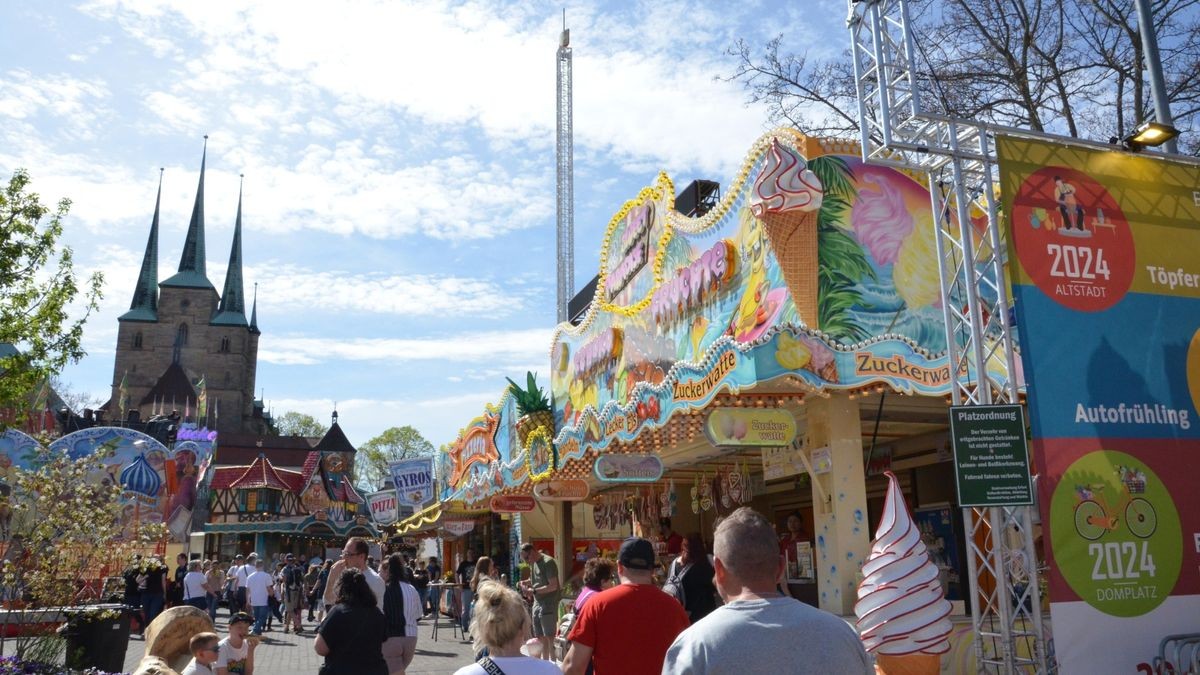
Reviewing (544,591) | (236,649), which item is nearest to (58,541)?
(236,649)

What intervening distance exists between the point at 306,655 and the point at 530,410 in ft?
22.0

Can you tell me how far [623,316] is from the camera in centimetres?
1697

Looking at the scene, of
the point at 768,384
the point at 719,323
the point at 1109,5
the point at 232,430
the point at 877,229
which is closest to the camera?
the point at 768,384

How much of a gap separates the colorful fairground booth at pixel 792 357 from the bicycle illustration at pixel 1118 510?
251 centimetres

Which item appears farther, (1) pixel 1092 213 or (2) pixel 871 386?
(2) pixel 871 386

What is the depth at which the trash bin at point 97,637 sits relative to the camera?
9930 millimetres

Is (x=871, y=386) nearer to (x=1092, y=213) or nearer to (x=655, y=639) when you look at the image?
(x=1092, y=213)

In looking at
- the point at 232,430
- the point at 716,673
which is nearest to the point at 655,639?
the point at 716,673

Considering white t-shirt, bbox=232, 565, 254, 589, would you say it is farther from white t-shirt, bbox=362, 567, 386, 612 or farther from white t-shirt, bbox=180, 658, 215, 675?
white t-shirt, bbox=180, 658, 215, 675

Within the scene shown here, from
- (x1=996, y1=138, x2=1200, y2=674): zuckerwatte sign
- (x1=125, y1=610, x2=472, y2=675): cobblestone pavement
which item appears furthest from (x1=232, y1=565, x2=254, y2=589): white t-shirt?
(x1=996, y1=138, x2=1200, y2=674): zuckerwatte sign

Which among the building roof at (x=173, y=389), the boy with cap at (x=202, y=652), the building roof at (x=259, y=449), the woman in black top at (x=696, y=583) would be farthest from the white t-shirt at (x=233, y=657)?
the building roof at (x=173, y=389)

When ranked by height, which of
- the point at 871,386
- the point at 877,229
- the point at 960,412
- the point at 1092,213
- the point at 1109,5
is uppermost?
the point at 1109,5

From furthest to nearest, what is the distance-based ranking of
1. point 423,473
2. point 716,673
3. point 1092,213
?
point 423,473, point 1092,213, point 716,673

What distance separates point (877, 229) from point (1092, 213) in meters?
3.47
